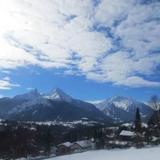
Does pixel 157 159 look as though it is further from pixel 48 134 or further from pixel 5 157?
pixel 48 134

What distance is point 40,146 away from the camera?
102m

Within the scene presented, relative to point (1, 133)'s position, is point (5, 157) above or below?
below

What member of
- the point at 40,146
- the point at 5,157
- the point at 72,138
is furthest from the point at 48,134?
the point at 72,138

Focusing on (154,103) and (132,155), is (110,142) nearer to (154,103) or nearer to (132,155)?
(154,103)

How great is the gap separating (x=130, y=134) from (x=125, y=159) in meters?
88.5

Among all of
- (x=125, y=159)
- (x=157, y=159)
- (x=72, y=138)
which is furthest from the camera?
(x=72, y=138)

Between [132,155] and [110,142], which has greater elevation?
[110,142]

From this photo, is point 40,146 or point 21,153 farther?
point 40,146

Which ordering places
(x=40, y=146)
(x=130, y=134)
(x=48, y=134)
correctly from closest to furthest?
(x=48, y=134)
(x=40, y=146)
(x=130, y=134)

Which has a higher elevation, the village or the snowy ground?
the village

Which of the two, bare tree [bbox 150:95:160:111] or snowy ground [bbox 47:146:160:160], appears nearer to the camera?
snowy ground [bbox 47:146:160:160]

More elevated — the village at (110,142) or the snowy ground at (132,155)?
the village at (110,142)

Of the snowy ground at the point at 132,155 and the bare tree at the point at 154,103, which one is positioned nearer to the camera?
the snowy ground at the point at 132,155

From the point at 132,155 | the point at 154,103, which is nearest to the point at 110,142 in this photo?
the point at 154,103
